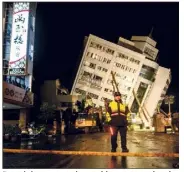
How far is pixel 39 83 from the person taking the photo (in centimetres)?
5047

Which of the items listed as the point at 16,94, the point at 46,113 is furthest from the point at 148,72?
the point at 16,94

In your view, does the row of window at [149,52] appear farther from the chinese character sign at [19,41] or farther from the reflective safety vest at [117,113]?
the reflective safety vest at [117,113]

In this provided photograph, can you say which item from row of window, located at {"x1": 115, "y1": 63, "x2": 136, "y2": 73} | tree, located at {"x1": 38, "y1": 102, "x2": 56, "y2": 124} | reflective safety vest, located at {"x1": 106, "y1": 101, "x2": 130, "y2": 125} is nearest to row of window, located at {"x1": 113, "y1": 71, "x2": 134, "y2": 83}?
row of window, located at {"x1": 115, "y1": 63, "x2": 136, "y2": 73}

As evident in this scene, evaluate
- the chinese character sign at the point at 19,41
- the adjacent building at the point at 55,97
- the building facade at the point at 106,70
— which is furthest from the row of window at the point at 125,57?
the chinese character sign at the point at 19,41

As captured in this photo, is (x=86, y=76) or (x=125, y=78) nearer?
(x=86, y=76)

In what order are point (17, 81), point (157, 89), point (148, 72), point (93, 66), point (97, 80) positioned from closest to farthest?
point (17, 81) → point (97, 80) → point (93, 66) → point (148, 72) → point (157, 89)

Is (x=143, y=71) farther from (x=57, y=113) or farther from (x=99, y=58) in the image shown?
(x=57, y=113)

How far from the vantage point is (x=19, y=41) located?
26297 mm

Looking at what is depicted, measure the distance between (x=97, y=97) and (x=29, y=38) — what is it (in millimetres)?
34162

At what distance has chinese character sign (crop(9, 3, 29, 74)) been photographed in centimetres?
2586

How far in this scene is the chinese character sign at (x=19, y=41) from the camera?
25862 mm

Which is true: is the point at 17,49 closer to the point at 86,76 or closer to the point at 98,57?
the point at 86,76

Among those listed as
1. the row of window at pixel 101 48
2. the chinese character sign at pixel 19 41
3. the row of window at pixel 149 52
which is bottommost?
the chinese character sign at pixel 19 41

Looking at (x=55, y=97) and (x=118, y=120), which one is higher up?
(x=55, y=97)
